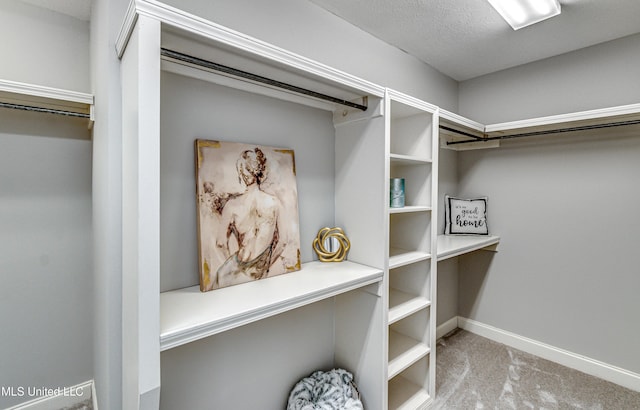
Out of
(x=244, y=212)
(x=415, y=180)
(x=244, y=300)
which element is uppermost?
(x=415, y=180)

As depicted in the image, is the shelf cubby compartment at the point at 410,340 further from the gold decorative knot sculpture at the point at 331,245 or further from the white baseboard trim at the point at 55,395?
the white baseboard trim at the point at 55,395

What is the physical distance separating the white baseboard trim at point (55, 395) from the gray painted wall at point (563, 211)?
3253 mm

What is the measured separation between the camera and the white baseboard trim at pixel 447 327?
9.34 feet

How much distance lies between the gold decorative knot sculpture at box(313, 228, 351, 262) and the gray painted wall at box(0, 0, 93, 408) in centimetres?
151

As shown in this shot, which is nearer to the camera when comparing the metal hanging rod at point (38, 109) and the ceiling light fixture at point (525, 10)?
the metal hanging rod at point (38, 109)

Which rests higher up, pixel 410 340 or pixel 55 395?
pixel 410 340

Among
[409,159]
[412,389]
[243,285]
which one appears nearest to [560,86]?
[409,159]

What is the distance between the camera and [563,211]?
2465 millimetres

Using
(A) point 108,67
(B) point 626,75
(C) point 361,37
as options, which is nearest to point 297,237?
(A) point 108,67

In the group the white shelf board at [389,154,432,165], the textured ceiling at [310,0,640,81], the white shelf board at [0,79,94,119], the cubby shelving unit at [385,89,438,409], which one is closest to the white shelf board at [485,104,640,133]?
the textured ceiling at [310,0,640,81]

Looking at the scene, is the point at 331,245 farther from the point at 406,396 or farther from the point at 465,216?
the point at 465,216

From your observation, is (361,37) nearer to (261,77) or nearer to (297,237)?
(261,77)

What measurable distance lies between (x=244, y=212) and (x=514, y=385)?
2.32 meters
